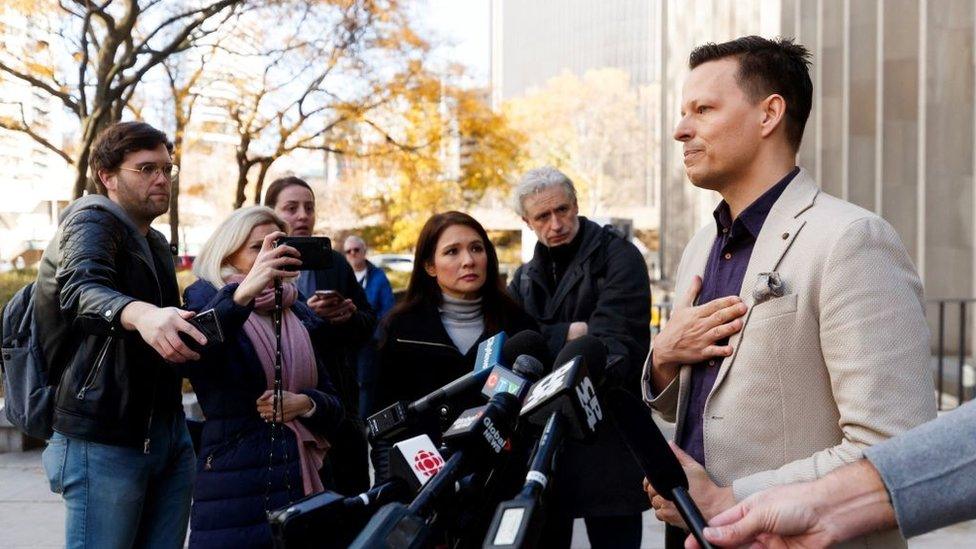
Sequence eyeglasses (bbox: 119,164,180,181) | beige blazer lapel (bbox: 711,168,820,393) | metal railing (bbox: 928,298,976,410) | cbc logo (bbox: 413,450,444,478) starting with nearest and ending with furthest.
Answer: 1. cbc logo (bbox: 413,450,444,478)
2. beige blazer lapel (bbox: 711,168,820,393)
3. eyeglasses (bbox: 119,164,180,181)
4. metal railing (bbox: 928,298,976,410)

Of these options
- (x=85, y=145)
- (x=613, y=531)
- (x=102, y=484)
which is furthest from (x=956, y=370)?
(x=85, y=145)

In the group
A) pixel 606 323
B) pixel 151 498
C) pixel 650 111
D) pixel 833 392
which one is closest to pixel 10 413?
pixel 151 498

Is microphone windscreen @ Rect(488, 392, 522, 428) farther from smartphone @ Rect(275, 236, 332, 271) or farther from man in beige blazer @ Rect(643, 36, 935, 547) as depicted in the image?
smartphone @ Rect(275, 236, 332, 271)

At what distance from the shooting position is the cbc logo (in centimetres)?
185

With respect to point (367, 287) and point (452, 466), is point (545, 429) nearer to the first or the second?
point (452, 466)

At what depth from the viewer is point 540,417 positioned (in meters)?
1.68

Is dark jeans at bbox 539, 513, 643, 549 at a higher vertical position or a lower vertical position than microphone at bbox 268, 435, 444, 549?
lower

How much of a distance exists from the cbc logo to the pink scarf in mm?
2122

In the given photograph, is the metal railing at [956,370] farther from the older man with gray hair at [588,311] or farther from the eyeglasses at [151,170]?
the eyeglasses at [151,170]

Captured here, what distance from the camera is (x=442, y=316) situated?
4.37 meters

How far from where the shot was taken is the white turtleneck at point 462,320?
4.27 metres

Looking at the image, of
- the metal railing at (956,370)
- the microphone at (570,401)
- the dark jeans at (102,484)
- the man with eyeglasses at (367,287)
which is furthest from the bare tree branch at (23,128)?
the microphone at (570,401)

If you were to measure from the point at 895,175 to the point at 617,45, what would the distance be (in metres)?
93.7

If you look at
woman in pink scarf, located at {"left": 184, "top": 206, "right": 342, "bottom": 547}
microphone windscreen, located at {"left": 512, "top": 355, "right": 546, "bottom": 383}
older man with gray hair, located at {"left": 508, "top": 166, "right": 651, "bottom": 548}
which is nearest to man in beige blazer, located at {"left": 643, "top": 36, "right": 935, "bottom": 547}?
microphone windscreen, located at {"left": 512, "top": 355, "right": 546, "bottom": 383}
